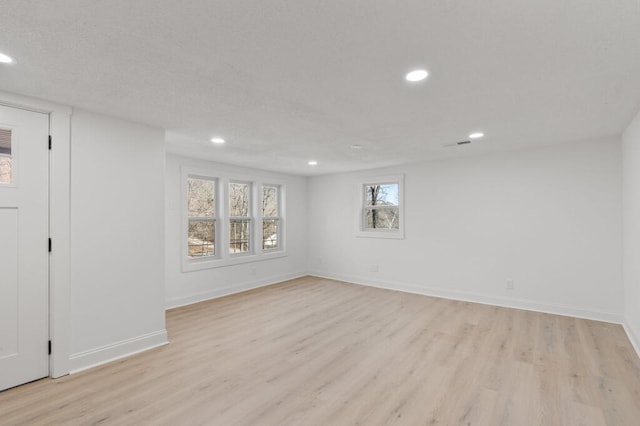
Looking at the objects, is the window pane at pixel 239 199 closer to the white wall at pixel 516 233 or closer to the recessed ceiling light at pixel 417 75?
the white wall at pixel 516 233

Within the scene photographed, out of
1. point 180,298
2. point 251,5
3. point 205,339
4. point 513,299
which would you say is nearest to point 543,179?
point 513,299

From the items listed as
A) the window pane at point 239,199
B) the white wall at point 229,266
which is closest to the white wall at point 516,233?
the white wall at point 229,266

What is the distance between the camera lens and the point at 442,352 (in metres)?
3.13

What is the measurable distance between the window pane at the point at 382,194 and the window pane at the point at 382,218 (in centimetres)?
12

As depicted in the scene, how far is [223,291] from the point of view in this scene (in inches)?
213

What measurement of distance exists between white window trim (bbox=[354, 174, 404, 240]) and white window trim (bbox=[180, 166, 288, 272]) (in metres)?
1.67

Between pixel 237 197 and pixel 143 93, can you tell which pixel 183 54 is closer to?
pixel 143 93

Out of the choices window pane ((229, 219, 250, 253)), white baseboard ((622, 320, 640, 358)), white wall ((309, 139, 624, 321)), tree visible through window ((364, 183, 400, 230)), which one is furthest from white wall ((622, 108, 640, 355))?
window pane ((229, 219, 250, 253))

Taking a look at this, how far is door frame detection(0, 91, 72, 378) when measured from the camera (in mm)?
2645

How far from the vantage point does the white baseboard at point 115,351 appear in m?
2.74

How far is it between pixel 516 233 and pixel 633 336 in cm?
171

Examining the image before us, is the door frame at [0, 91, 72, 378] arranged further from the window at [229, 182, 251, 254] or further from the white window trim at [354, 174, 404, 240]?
the white window trim at [354, 174, 404, 240]

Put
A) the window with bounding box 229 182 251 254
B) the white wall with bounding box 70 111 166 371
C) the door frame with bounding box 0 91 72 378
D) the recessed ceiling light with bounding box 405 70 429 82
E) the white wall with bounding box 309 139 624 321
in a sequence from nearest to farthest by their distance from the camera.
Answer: the recessed ceiling light with bounding box 405 70 429 82
the door frame with bounding box 0 91 72 378
the white wall with bounding box 70 111 166 371
the white wall with bounding box 309 139 624 321
the window with bounding box 229 182 251 254

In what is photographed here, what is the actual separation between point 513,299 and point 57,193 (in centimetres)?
573
